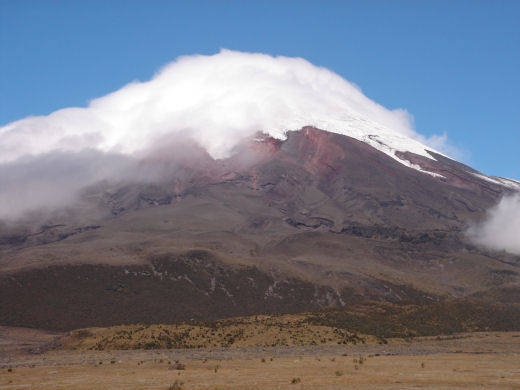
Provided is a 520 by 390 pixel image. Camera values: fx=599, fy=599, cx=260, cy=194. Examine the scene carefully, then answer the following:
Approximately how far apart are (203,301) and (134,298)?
12.9m

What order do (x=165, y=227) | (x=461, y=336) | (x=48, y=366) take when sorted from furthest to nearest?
(x=165, y=227)
(x=461, y=336)
(x=48, y=366)

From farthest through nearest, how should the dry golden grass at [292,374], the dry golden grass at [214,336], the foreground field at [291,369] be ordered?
1. the dry golden grass at [214,336]
2. the foreground field at [291,369]
3. the dry golden grass at [292,374]

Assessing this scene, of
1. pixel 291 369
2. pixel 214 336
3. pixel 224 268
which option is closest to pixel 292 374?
pixel 291 369

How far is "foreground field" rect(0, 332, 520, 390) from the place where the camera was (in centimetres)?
2795

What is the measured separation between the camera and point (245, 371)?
3350 cm

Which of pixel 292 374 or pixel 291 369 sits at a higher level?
pixel 291 369

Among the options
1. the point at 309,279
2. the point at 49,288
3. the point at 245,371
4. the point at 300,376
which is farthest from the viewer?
the point at 309,279

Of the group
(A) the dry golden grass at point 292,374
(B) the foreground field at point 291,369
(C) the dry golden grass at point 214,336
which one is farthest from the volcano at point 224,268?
(A) the dry golden grass at point 292,374

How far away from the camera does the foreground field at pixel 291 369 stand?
28.0 metres

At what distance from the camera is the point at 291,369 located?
3403 cm

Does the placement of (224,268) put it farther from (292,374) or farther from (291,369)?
(292,374)

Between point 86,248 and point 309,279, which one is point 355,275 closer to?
point 309,279

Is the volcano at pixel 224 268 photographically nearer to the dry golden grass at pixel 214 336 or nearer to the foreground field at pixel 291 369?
the dry golden grass at pixel 214 336

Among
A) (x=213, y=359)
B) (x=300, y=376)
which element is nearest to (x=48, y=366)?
(x=213, y=359)
